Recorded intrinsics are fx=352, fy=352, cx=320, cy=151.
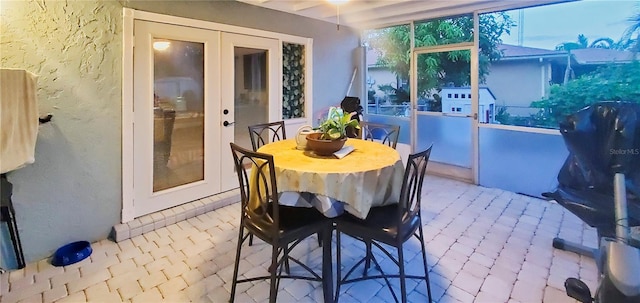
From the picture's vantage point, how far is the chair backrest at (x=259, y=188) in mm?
1843

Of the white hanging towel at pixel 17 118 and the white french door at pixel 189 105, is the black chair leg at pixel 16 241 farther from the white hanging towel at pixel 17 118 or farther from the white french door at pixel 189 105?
the white french door at pixel 189 105

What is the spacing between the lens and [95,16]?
111 inches

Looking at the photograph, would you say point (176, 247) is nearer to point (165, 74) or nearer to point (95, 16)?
point (165, 74)

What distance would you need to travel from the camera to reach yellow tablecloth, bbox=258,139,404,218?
192 cm

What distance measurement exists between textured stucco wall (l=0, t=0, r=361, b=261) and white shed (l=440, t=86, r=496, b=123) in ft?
11.6

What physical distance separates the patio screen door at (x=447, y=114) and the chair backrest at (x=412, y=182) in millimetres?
3010

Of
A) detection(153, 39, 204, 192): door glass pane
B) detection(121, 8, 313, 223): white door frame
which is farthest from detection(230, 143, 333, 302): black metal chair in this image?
detection(153, 39, 204, 192): door glass pane

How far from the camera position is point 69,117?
108 inches

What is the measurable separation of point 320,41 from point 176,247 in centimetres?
341

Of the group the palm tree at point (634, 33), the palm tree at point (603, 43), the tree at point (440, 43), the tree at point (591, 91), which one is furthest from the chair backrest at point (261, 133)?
the palm tree at point (634, 33)

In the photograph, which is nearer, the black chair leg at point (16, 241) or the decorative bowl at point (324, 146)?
the decorative bowl at point (324, 146)

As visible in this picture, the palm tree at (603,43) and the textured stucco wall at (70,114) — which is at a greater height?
the palm tree at (603,43)

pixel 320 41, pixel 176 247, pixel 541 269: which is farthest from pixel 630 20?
pixel 176 247

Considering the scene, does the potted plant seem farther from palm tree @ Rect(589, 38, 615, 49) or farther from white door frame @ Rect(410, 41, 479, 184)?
palm tree @ Rect(589, 38, 615, 49)
